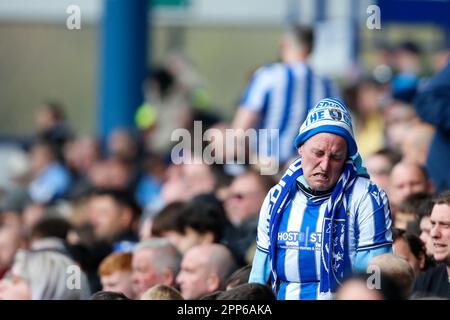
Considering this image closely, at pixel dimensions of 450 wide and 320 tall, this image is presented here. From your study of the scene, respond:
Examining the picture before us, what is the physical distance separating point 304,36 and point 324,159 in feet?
17.0

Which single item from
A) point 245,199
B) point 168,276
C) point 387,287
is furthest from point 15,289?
point 387,287

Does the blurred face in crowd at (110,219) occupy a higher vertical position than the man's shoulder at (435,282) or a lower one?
lower

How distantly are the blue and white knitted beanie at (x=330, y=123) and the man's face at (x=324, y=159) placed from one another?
24 mm

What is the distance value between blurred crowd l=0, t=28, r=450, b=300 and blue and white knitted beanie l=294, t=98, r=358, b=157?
0.53 metres

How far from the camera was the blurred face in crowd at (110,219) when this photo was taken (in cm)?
1082

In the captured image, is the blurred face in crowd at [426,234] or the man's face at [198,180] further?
the man's face at [198,180]

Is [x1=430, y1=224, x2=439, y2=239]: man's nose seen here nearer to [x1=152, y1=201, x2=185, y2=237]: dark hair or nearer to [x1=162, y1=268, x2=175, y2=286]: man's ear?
[x1=162, y1=268, x2=175, y2=286]: man's ear

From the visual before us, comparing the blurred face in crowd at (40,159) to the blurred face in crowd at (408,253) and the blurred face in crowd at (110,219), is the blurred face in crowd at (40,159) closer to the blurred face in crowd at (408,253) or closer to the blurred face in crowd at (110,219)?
the blurred face in crowd at (110,219)

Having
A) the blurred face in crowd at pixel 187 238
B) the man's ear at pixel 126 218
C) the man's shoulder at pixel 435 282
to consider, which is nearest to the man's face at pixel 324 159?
the man's shoulder at pixel 435 282

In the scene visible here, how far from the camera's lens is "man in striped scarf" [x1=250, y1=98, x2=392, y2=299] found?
5.50 meters

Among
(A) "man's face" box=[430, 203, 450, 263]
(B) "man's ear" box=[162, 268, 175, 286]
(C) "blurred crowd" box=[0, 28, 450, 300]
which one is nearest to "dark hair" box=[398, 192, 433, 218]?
(C) "blurred crowd" box=[0, 28, 450, 300]

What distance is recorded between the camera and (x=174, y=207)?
8.87 m

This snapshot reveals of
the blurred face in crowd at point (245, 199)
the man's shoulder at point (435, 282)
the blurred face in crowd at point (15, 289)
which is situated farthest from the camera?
the blurred face in crowd at point (245, 199)

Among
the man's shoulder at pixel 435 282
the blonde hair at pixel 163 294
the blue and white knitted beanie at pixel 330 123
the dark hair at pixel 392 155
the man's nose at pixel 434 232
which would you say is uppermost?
the blue and white knitted beanie at pixel 330 123
